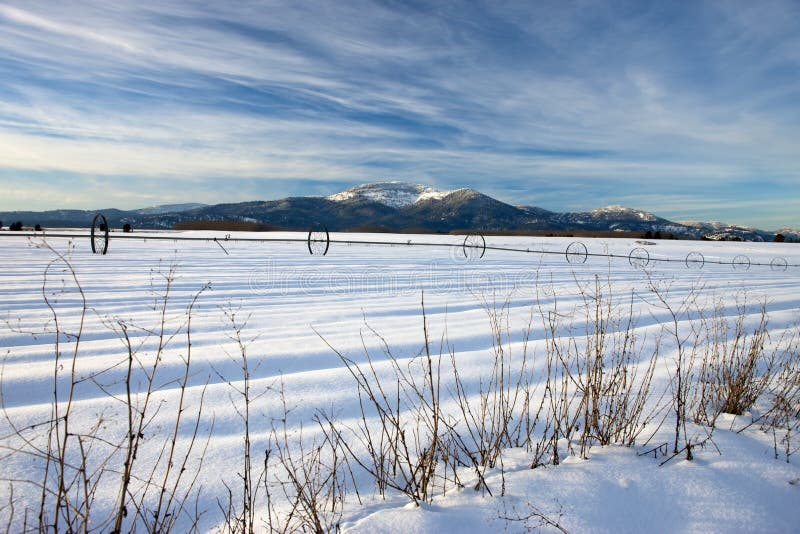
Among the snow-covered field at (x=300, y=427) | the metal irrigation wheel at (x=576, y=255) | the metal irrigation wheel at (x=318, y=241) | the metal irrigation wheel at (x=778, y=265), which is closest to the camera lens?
the snow-covered field at (x=300, y=427)

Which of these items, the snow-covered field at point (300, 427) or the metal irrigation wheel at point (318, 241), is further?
the metal irrigation wheel at point (318, 241)

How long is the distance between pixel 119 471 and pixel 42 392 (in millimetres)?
1490

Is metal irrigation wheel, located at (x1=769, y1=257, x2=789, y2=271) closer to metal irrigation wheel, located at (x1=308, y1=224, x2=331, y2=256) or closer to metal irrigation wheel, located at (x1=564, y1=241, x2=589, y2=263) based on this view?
metal irrigation wheel, located at (x1=564, y1=241, x2=589, y2=263)

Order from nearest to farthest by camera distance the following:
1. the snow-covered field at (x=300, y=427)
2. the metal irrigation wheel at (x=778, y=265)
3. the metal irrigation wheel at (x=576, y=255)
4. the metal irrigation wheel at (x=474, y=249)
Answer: the snow-covered field at (x=300, y=427) → the metal irrigation wheel at (x=474, y=249) → the metal irrigation wheel at (x=576, y=255) → the metal irrigation wheel at (x=778, y=265)

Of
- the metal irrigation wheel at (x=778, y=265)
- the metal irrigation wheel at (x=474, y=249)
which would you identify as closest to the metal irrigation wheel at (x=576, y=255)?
the metal irrigation wheel at (x=474, y=249)

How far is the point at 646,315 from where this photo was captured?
677 cm

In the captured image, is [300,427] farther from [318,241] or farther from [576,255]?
[576,255]

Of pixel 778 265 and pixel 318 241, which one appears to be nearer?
pixel 318 241

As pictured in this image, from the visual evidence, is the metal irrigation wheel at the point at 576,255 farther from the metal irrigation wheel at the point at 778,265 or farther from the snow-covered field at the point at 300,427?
the snow-covered field at the point at 300,427

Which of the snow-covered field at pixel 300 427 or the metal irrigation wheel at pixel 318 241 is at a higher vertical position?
the metal irrigation wheel at pixel 318 241

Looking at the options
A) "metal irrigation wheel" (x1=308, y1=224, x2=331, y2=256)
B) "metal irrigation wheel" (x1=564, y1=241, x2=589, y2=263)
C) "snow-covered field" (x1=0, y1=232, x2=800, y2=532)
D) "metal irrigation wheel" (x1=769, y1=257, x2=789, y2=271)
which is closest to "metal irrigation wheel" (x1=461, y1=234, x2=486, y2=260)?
"metal irrigation wheel" (x1=564, y1=241, x2=589, y2=263)

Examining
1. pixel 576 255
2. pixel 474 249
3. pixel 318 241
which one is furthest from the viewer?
pixel 576 255

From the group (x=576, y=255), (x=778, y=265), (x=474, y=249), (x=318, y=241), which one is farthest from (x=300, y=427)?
(x=778, y=265)

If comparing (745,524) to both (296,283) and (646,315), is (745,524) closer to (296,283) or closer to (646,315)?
(646,315)
